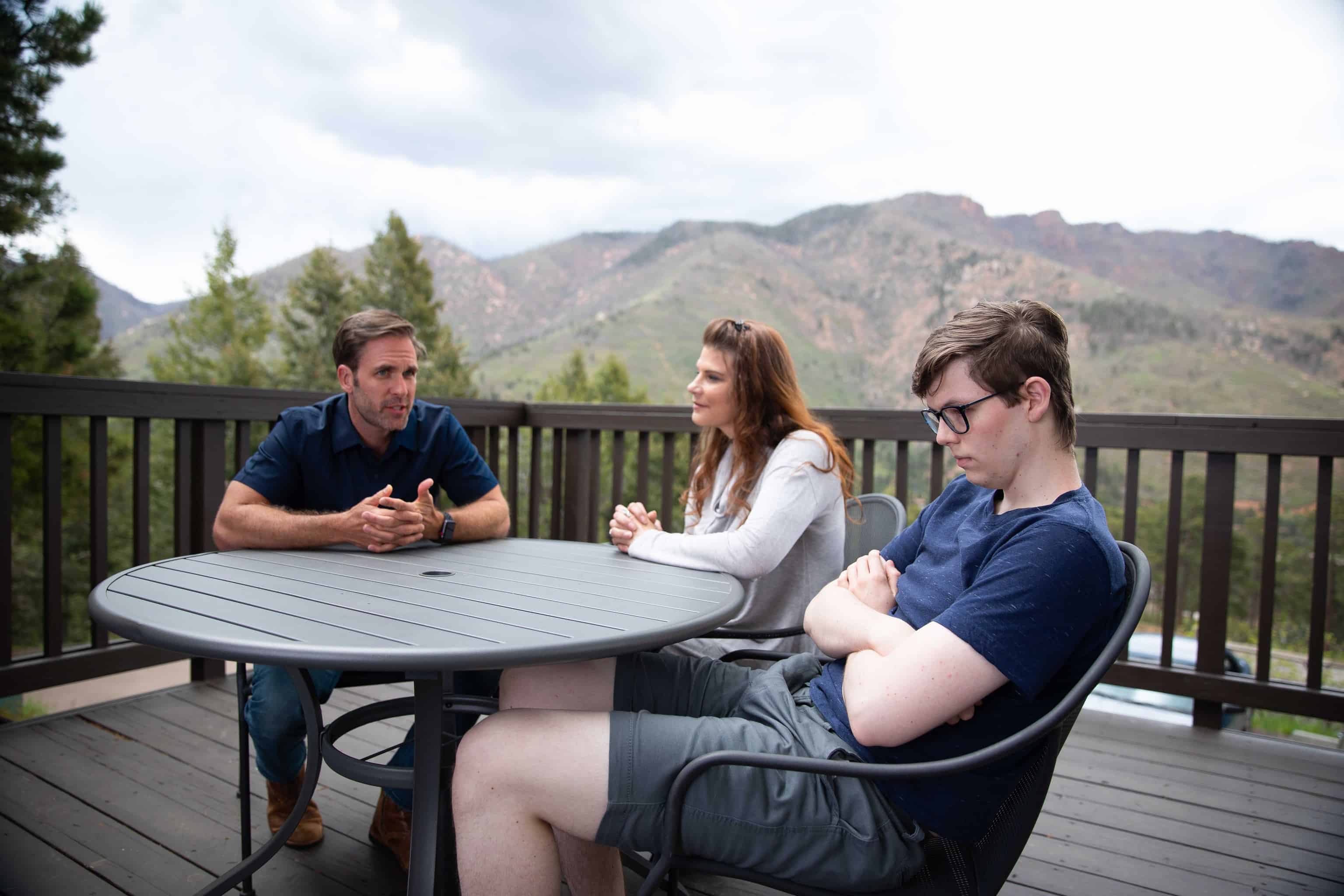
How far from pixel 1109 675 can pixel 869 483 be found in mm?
1071

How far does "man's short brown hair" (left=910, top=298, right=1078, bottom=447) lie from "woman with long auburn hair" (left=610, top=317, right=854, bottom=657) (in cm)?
62

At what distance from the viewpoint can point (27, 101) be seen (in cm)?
1645

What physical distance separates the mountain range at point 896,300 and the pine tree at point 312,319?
348 cm

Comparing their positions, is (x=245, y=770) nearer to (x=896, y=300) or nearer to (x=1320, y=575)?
(x=1320, y=575)

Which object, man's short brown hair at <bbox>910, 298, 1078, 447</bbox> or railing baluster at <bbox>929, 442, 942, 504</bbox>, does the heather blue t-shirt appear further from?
railing baluster at <bbox>929, 442, 942, 504</bbox>

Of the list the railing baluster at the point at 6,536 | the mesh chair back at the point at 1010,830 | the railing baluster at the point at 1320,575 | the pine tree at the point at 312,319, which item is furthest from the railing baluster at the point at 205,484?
the pine tree at the point at 312,319

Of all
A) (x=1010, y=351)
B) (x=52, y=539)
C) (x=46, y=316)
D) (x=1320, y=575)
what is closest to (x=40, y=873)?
(x=52, y=539)

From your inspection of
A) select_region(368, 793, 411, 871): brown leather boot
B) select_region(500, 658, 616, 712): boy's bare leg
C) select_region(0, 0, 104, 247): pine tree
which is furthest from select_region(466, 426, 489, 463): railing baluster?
select_region(0, 0, 104, 247): pine tree

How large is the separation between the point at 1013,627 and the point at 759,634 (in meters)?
0.79

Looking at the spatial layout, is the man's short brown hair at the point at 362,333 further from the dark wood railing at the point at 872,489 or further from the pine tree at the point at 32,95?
the pine tree at the point at 32,95

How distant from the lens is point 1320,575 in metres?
2.70

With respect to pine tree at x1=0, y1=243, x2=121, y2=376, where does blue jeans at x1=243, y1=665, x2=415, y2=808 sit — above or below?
below

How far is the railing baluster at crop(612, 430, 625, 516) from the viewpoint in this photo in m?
3.58

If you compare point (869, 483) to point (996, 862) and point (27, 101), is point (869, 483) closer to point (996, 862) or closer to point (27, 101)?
point (996, 862)
